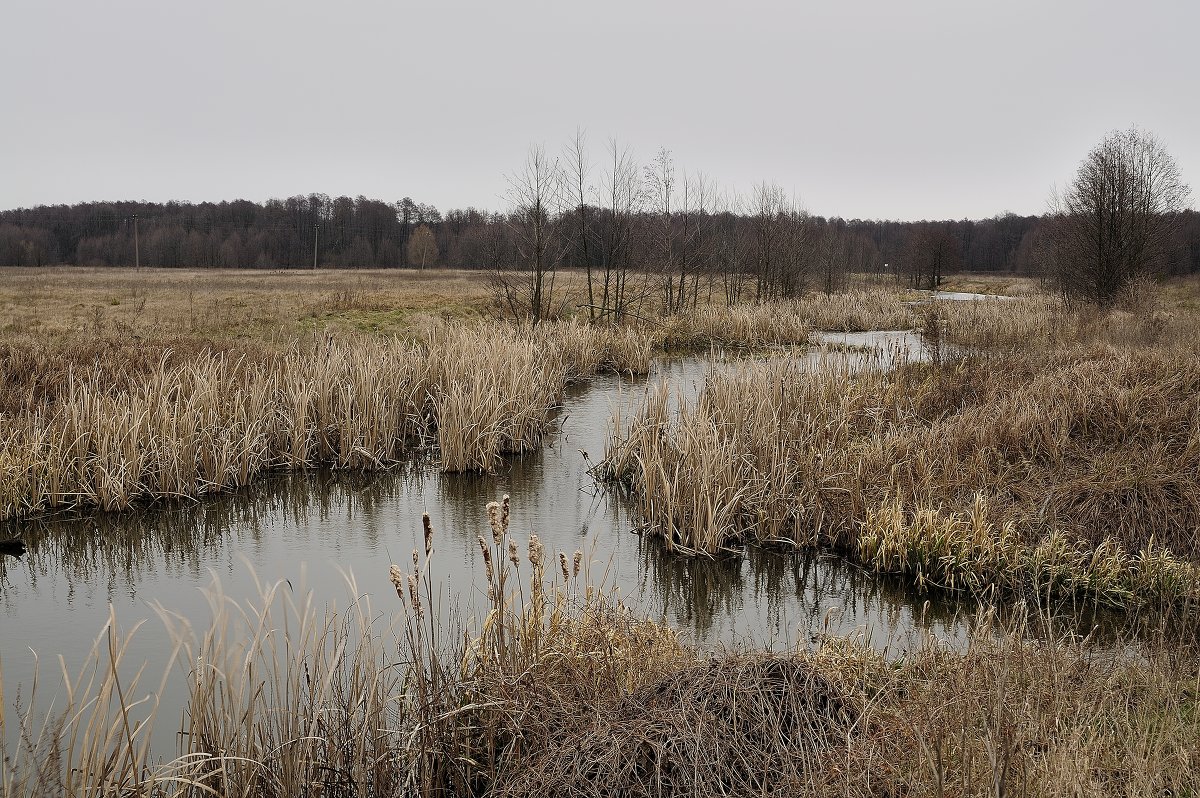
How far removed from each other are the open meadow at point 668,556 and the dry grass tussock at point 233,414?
4 cm

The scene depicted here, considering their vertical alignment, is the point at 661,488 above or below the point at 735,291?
below

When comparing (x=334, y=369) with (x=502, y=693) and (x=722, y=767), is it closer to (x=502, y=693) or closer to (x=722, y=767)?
(x=502, y=693)

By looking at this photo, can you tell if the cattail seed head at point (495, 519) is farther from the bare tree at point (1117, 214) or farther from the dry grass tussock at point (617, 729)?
the bare tree at point (1117, 214)

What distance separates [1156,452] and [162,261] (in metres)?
83.6

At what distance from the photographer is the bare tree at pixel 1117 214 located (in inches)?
756

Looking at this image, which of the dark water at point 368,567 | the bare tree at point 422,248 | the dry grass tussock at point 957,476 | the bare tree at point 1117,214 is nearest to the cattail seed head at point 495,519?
the dark water at point 368,567

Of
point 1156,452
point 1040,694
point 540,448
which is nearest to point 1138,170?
point 1156,452

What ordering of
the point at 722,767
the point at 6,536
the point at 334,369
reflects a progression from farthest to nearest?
the point at 334,369 → the point at 6,536 → the point at 722,767

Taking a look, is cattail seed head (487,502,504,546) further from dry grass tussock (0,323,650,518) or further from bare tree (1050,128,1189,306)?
bare tree (1050,128,1189,306)

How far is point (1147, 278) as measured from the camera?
64.8 ft

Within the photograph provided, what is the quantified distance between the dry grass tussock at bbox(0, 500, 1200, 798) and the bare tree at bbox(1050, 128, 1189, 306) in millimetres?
19500

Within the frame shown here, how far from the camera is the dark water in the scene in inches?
182

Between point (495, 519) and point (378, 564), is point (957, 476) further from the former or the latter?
point (495, 519)

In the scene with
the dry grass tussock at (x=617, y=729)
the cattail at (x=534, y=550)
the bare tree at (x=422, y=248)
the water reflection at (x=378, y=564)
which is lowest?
the water reflection at (x=378, y=564)
